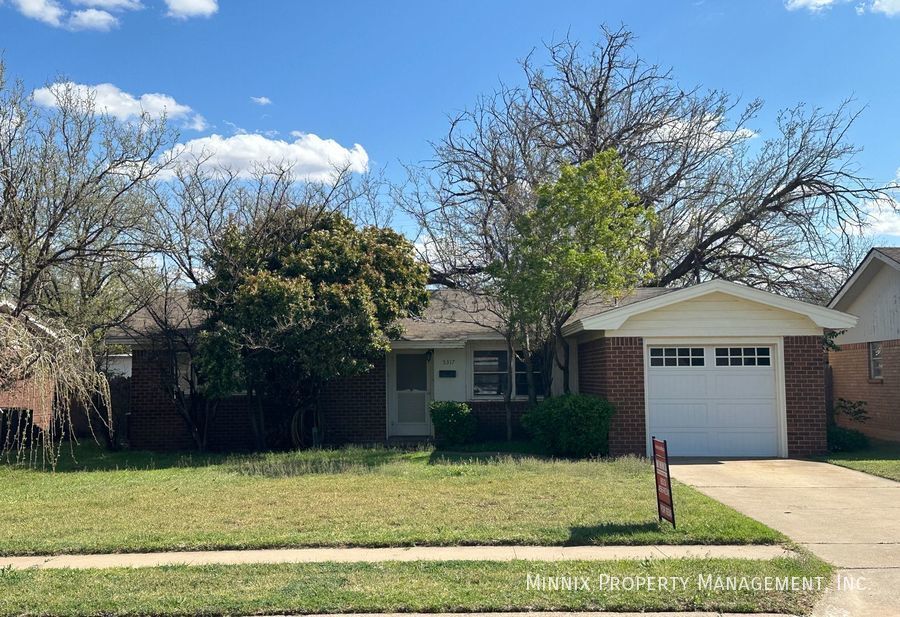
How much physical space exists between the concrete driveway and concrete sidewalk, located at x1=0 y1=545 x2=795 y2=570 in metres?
0.76

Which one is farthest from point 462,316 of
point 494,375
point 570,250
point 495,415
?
point 570,250

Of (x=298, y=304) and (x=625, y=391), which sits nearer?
(x=298, y=304)

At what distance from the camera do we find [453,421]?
666 inches

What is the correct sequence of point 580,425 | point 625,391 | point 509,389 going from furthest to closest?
1. point 509,389
2. point 625,391
3. point 580,425

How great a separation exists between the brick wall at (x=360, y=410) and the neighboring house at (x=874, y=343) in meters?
12.0

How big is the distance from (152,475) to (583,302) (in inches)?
365

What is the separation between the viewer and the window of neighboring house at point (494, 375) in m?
18.8

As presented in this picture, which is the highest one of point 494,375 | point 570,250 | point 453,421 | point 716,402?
point 570,250

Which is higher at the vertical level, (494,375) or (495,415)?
(494,375)

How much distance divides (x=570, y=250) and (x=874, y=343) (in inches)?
372

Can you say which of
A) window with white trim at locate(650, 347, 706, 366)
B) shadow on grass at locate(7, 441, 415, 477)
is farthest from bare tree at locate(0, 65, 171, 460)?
window with white trim at locate(650, 347, 706, 366)

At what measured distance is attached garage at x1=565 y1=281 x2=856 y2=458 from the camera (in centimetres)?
1464

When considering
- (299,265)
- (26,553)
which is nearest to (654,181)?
(299,265)

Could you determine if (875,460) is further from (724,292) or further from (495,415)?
(495,415)
